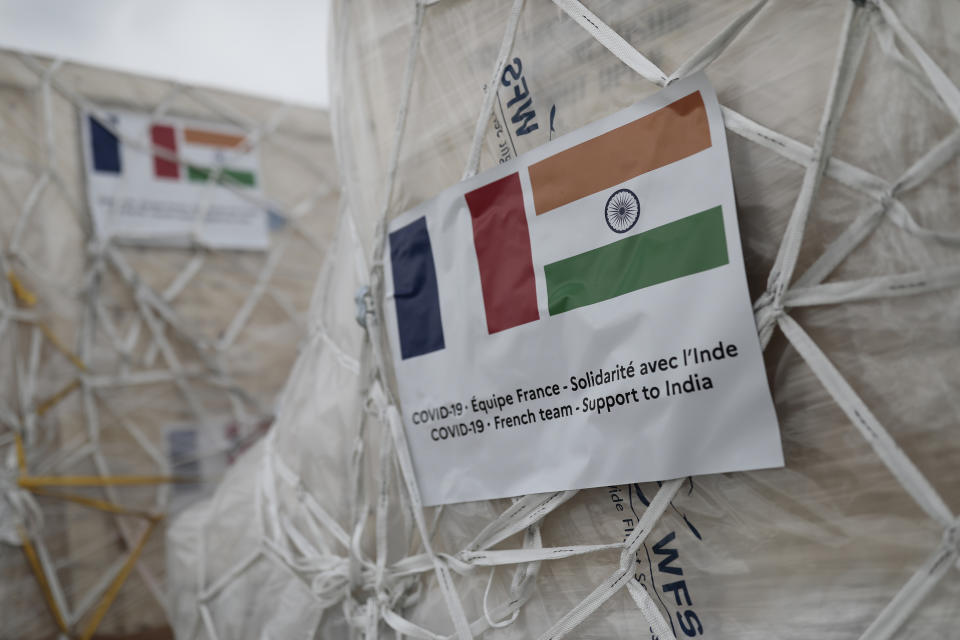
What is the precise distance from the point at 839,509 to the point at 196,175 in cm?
191

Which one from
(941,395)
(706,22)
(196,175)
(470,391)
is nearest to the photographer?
(941,395)

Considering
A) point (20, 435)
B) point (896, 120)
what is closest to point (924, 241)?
point (896, 120)

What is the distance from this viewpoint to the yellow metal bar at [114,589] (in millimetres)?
1772

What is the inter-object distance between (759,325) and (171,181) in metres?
1.82

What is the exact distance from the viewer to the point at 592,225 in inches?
26.7

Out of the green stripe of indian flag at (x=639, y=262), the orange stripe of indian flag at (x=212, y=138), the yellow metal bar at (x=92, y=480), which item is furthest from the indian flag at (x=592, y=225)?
the orange stripe of indian flag at (x=212, y=138)

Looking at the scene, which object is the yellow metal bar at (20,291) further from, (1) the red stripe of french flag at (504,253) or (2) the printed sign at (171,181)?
(1) the red stripe of french flag at (504,253)

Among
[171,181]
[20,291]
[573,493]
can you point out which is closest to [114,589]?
[20,291]

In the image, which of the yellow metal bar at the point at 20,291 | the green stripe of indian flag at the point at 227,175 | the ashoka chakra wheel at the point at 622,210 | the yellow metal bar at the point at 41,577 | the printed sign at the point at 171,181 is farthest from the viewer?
the green stripe of indian flag at the point at 227,175

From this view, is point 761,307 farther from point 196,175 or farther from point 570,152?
point 196,175

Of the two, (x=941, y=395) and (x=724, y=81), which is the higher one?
(x=724, y=81)

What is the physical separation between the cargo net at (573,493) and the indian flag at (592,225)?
0.15ft

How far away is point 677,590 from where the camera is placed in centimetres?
64

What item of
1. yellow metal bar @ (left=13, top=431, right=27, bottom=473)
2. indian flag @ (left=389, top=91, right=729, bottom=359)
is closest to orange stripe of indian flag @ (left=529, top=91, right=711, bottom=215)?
indian flag @ (left=389, top=91, right=729, bottom=359)
